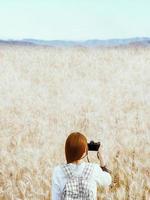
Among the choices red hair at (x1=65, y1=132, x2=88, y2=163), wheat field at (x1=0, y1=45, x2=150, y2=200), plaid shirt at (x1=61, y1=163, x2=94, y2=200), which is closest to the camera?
red hair at (x1=65, y1=132, x2=88, y2=163)

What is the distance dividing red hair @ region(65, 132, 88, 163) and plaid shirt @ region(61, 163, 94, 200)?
125 millimetres

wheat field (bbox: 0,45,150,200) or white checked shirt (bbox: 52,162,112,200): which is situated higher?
wheat field (bbox: 0,45,150,200)

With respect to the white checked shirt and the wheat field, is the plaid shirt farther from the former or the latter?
the wheat field

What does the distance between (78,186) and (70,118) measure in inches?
191

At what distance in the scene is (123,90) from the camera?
37.3 feet

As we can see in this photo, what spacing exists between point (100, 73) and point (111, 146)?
8.25 meters

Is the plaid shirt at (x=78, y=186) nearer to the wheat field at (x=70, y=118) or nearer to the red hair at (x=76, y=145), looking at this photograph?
the red hair at (x=76, y=145)

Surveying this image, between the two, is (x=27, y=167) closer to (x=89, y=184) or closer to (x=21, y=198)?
(x=21, y=198)

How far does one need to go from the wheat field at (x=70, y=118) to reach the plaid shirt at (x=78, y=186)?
3.84ft

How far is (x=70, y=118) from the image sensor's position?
28.0 ft

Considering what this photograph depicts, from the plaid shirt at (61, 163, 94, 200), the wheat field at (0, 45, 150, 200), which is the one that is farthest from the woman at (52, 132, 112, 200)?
the wheat field at (0, 45, 150, 200)

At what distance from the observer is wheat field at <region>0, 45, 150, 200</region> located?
5.36m

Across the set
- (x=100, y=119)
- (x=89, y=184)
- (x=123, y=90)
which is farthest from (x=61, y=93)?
(x=89, y=184)

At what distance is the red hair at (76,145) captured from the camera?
358 centimetres
